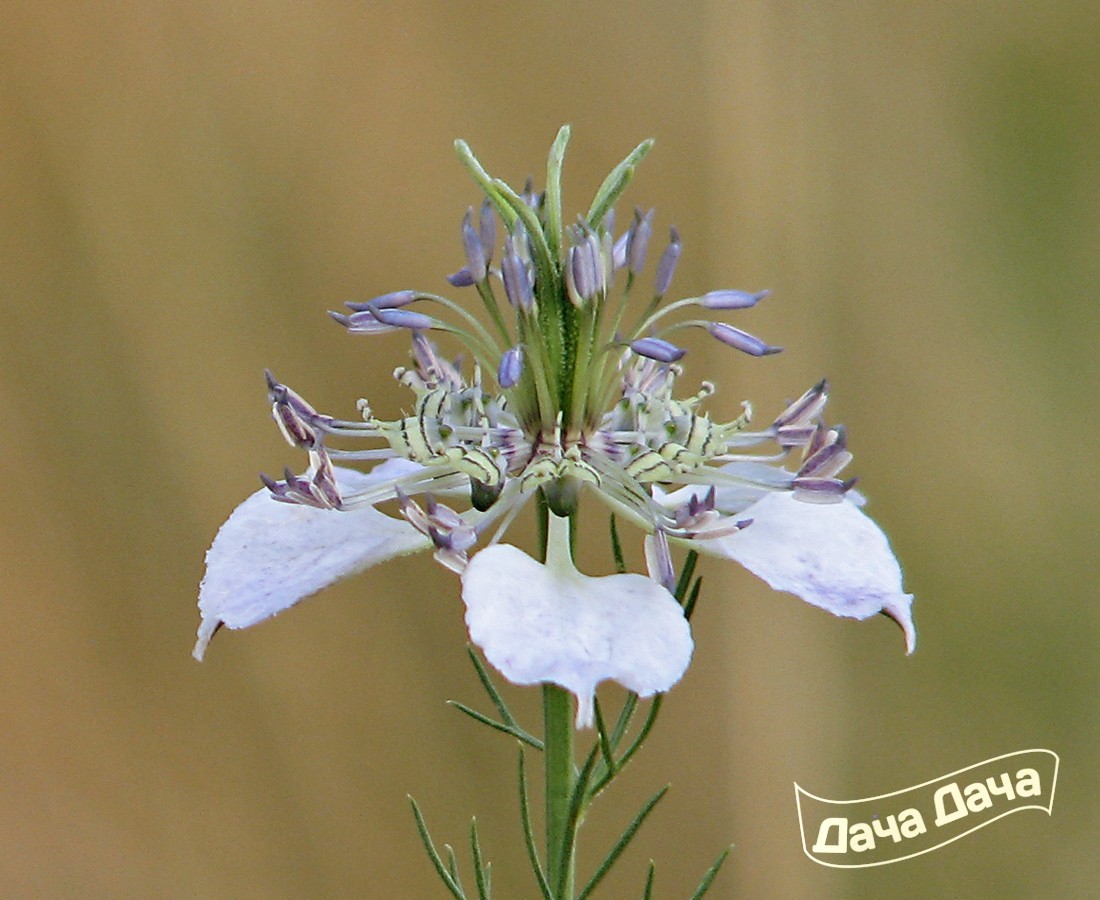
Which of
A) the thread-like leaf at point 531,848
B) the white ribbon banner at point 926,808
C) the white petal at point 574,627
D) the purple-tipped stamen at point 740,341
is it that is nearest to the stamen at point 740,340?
the purple-tipped stamen at point 740,341

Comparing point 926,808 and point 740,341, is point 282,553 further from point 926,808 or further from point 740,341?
point 926,808

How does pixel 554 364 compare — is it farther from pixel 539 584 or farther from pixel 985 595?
pixel 985 595

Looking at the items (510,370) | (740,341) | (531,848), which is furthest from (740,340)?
(531,848)

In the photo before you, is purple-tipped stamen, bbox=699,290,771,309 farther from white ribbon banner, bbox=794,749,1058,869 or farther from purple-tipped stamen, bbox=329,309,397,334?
white ribbon banner, bbox=794,749,1058,869

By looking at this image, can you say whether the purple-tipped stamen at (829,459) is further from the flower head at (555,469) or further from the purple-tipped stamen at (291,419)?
the purple-tipped stamen at (291,419)

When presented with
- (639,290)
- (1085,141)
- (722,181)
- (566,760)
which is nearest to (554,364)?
(566,760)
